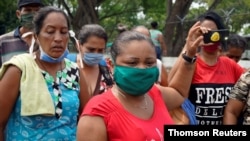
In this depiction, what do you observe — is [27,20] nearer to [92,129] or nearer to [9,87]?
[9,87]

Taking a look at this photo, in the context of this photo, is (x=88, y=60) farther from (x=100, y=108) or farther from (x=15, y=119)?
(x=100, y=108)

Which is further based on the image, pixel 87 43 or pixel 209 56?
pixel 87 43

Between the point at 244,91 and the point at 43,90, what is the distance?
157 centimetres

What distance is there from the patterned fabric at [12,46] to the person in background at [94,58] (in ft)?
1.58

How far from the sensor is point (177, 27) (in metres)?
16.2

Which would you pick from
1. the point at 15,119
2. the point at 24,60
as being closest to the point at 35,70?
the point at 24,60

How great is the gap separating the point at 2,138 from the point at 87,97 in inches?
25.4

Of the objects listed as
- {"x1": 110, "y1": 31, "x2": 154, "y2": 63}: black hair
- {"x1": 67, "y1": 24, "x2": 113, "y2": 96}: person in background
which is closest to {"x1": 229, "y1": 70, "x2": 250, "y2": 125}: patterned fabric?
{"x1": 67, "y1": 24, "x2": 113, "y2": 96}: person in background

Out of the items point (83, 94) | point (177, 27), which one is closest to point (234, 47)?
point (83, 94)

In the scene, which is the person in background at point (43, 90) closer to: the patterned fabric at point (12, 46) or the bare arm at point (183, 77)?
the bare arm at point (183, 77)

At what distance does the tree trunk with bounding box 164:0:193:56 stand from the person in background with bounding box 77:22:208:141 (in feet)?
39.9

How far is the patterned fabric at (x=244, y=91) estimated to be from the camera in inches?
155

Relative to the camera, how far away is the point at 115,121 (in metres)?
2.63

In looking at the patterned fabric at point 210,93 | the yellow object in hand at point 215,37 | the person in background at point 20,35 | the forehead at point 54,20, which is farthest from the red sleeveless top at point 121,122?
the person in background at point 20,35
